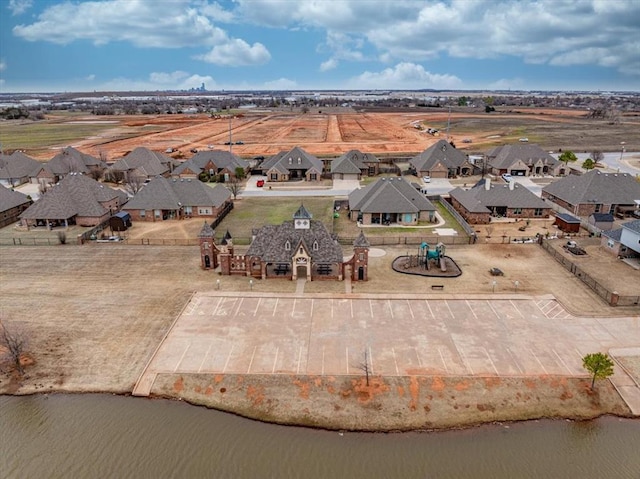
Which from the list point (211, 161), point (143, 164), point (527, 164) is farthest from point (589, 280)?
point (143, 164)

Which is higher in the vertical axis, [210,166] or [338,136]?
[338,136]

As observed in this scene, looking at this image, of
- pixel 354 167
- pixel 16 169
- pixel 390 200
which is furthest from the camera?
pixel 354 167

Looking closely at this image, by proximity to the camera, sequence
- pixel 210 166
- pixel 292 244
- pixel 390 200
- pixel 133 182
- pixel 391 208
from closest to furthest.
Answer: pixel 292 244, pixel 391 208, pixel 390 200, pixel 133 182, pixel 210 166

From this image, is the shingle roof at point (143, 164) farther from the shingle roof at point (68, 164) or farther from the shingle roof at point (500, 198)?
the shingle roof at point (500, 198)

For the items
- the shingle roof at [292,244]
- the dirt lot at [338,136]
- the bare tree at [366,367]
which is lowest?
the bare tree at [366,367]

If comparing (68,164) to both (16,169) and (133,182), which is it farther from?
(133,182)

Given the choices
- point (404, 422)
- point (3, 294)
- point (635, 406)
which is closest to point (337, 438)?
point (404, 422)

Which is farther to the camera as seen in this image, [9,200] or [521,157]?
[521,157]

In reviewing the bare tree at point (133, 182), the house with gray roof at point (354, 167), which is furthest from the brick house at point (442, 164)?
the bare tree at point (133, 182)
